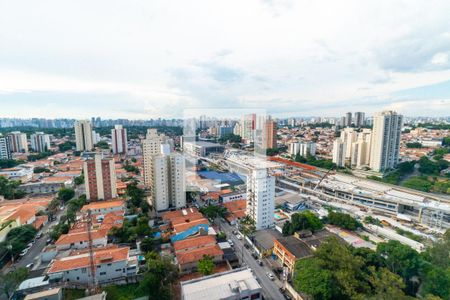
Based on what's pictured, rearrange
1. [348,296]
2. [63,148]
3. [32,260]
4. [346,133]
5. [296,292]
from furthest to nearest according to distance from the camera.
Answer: [63,148] → [346,133] → [32,260] → [296,292] → [348,296]

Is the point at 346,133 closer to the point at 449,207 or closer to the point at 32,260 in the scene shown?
the point at 449,207

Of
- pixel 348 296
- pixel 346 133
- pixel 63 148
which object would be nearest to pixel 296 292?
pixel 348 296

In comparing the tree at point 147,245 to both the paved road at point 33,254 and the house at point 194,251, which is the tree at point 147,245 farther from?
the paved road at point 33,254

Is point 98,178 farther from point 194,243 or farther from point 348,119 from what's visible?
point 348,119

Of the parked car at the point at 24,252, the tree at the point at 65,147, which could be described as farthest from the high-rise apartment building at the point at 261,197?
the tree at the point at 65,147

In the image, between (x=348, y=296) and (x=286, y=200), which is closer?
(x=348, y=296)

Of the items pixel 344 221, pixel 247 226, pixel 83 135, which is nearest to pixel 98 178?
pixel 247 226
